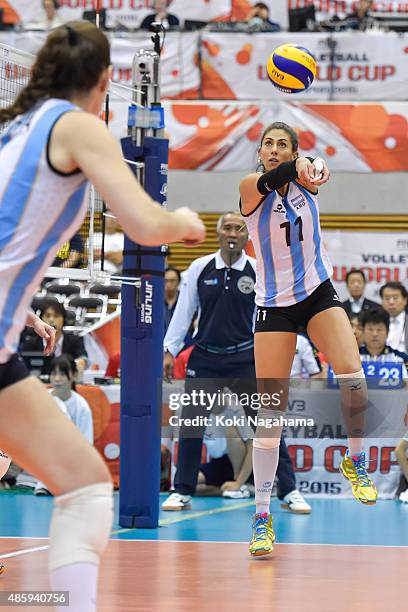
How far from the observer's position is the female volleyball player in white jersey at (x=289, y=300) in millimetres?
6715

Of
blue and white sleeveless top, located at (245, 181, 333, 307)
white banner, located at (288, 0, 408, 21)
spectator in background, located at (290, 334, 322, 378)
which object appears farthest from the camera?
white banner, located at (288, 0, 408, 21)

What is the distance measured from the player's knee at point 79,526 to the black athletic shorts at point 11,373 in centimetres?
39

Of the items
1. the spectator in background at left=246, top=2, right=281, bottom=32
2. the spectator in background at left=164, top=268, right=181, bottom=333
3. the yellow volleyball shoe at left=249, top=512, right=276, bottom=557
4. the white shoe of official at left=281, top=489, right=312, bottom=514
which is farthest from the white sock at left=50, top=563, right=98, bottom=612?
the spectator in background at left=246, top=2, right=281, bottom=32

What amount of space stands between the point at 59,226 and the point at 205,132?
1260 centimetres

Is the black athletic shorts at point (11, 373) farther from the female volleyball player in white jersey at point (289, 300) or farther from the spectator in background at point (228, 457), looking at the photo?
the spectator in background at point (228, 457)

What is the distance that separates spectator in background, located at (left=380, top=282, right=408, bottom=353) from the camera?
11633mm

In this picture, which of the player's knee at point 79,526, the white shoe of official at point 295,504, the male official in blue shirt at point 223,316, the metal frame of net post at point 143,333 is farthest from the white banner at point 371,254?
the player's knee at point 79,526

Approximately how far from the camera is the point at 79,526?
342 cm

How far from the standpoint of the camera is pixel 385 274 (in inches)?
612

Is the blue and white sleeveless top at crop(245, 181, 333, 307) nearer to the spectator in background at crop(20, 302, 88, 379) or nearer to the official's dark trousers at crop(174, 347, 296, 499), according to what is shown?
the official's dark trousers at crop(174, 347, 296, 499)

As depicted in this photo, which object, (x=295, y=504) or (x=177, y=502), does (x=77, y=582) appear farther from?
(x=295, y=504)

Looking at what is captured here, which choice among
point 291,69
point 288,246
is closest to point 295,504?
point 288,246

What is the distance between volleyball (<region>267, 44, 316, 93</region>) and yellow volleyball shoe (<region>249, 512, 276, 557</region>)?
2705 millimetres

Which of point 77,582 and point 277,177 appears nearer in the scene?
point 77,582
